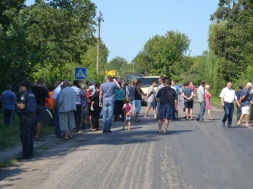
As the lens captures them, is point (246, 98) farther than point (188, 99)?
No

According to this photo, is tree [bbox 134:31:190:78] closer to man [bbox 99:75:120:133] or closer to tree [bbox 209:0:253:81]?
tree [bbox 209:0:253:81]

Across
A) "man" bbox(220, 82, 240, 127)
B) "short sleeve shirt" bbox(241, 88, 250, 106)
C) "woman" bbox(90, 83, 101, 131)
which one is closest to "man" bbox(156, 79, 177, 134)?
"woman" bbox(90, 83, 101, 131)

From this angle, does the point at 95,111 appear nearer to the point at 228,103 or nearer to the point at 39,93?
the point at 39,93

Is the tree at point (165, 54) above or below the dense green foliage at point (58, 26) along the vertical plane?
above

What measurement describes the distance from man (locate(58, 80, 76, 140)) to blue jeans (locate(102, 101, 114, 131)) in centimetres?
207

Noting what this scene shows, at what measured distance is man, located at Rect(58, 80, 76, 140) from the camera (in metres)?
16.3

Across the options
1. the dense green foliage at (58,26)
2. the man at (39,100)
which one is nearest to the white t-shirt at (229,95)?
the dense green foliage at (58,26)

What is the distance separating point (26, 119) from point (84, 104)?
25.5ft

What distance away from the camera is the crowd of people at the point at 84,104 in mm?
12422

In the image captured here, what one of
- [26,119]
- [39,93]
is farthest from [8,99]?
[26,119]

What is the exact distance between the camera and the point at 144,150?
43.3 ft

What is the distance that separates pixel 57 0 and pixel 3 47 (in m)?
11.5

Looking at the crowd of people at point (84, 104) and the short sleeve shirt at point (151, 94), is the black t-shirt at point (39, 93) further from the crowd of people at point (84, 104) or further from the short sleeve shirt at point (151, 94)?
the short sleeve shirt at point (151, 94)

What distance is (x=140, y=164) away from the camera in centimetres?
1088
